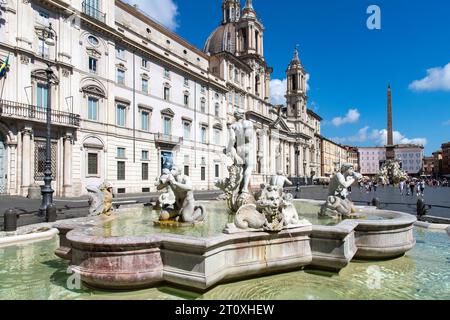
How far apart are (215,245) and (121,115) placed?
26.5m

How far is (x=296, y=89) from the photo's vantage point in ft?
267

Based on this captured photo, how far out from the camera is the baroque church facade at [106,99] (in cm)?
1920

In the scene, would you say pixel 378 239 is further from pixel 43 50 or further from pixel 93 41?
pixel 93 41

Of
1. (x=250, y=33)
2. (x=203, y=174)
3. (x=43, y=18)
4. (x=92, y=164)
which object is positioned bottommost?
(x=203, y=174)

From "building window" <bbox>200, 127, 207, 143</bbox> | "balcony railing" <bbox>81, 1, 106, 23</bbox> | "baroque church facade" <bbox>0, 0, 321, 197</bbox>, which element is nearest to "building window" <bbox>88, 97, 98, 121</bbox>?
"baroque church facade" <bbox>0, 0, 321, 197</bbox>

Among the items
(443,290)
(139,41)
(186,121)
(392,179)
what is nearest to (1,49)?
(139,41)

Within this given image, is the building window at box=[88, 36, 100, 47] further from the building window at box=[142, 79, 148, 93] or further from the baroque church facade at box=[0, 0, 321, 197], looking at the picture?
the building window at box=[142, 79, 148, 93]

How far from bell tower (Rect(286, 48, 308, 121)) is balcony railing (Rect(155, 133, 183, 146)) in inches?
2127

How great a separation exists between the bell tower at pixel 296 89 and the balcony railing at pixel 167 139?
54.0 meters

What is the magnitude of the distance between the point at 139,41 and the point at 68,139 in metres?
13.6

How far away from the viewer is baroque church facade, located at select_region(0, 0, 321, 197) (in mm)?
19203

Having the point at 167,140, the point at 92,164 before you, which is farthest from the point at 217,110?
the point at 92,164

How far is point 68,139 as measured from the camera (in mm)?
22000

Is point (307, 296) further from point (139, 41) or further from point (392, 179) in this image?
point (392, 179)
